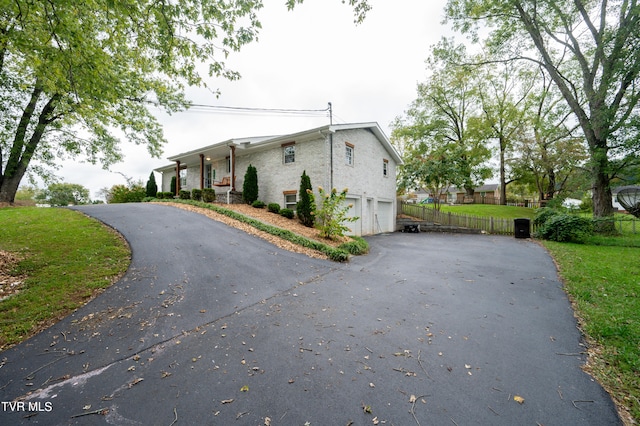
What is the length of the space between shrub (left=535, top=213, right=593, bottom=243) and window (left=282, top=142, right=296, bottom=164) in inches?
532

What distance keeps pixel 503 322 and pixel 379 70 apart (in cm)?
1310

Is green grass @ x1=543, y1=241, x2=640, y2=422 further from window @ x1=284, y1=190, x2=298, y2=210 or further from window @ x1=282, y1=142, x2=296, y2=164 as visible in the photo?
window @ x1=282, y1=142, x2=296, y2=164

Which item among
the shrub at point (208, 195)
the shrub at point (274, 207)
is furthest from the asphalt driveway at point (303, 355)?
the shrub at point (208, 195)

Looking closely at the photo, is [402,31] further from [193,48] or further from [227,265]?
[227,265]

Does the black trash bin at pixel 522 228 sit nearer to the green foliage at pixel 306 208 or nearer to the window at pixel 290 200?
the green foliage at pixel 306 208

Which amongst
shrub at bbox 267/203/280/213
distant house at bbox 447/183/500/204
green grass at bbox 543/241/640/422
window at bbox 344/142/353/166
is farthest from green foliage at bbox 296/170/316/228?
distant house at bbox 447/183/500/204

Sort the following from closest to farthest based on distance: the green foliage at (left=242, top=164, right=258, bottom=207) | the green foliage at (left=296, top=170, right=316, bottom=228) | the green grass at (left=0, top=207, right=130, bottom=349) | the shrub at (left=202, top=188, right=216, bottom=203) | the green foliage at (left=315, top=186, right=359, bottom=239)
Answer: the green grass at (left=0, top=207, right=130, bottom=349) → the green foliage at (left=315, top=186, right=359, bottom=239) → the green foliage at (left=296, top=170, right=316, bottom=228) → the green foliage at (left=242, top=164, right=258, bottom=207) → the shrub at (left=202, top=188, right=216, bottom=203)

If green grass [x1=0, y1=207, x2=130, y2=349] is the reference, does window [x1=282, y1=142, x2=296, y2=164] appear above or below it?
above

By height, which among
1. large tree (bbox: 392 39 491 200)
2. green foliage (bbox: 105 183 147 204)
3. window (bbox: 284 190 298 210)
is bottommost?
window (bbox: 284 190 298 210)

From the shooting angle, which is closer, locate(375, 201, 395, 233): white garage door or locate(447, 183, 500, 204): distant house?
locate(375, 201, 395, 233): white garage door

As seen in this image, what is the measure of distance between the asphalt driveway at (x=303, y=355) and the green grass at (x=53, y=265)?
0.35 metres

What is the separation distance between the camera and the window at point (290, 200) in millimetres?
13703

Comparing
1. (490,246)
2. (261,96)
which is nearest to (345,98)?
(261,96)

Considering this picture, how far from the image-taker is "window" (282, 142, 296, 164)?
13.8 metres
